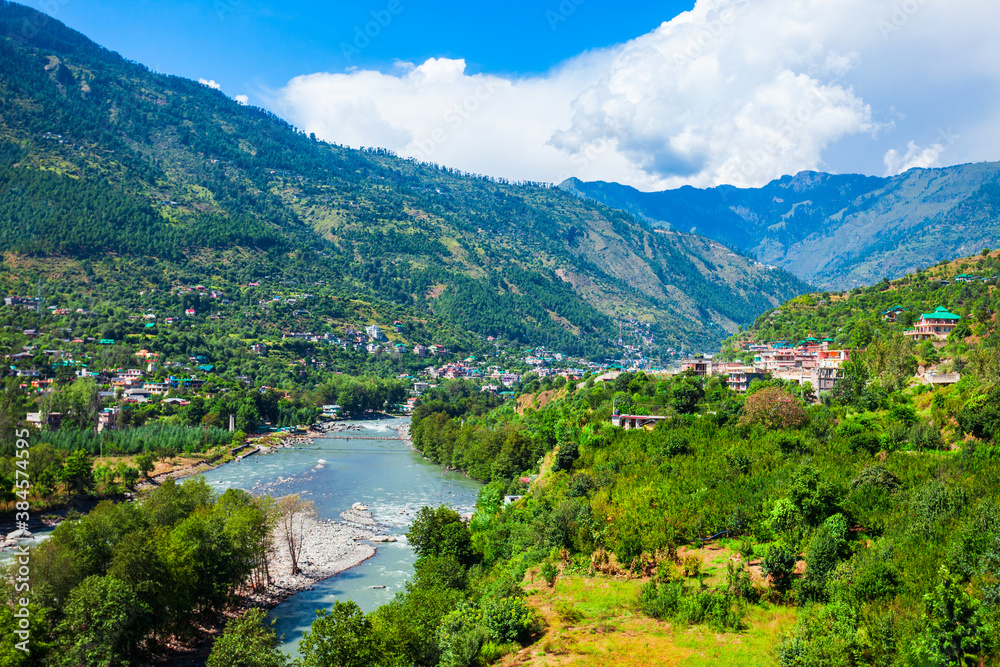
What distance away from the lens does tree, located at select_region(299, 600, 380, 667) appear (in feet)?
65.9

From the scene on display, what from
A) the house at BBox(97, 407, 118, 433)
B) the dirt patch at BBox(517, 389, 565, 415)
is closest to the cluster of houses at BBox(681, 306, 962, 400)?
the dirt patch at BBox(517, 389, 565, 415)

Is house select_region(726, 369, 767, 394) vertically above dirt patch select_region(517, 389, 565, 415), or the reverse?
house select_region(726, 369, 767, 394)

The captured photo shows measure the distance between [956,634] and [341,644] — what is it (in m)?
16.7

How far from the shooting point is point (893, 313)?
70.9m

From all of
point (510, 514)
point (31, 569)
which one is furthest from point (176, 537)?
point (510, 514)

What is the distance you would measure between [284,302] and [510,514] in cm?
12541

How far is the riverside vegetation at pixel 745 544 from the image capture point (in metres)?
19.4

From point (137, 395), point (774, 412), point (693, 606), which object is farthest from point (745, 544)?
point (137, 395)

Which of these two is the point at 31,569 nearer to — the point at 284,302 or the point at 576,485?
the point at 576,485

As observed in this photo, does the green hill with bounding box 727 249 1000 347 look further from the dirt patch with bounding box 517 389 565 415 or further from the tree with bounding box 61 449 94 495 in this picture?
the tree with bounding box 61 449 94 495

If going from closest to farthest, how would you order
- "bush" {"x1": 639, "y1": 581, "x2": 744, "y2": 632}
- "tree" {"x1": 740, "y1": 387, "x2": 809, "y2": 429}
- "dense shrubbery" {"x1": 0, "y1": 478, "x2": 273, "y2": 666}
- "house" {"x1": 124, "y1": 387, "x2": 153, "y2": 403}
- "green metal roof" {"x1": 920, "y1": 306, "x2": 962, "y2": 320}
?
"bush" {"x1": 639, "y1": 581, "x2": 744, "y2": 632} → "dense shrubbery" {"x1": 0, "y1": 478, "x2": 273, "y2": 666} → "tree" {"x1": 740, "y1": 387, "x2": 809, "y2": 429} → "green metal roof" {"x1": 920, "y1": 306, "x2": 962, "y2": 320} → "house" {"x1": 124, "y1": 387, "x2": 153, "y2": 403}

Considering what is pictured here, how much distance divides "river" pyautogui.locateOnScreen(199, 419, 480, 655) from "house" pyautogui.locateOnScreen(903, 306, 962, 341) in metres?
41.4

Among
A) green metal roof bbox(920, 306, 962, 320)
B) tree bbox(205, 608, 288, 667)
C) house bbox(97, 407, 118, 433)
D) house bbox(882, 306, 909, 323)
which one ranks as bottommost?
tree bbox(205, 608, 288, 667)

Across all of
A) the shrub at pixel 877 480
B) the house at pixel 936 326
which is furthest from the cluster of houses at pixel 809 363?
the shrub at pixel 877 480
